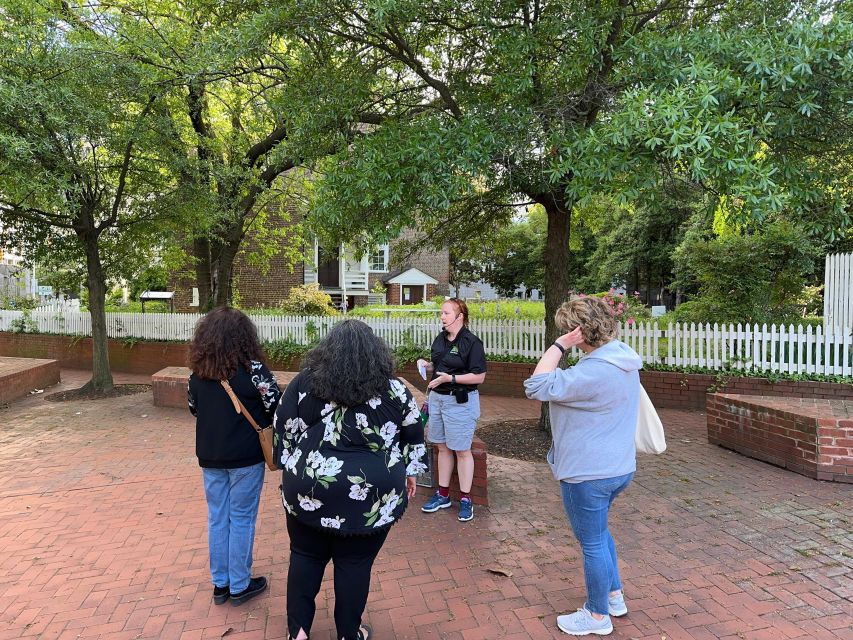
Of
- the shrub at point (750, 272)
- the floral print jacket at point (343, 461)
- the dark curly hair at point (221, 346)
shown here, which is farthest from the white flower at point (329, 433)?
the shrub at point (750, 272)

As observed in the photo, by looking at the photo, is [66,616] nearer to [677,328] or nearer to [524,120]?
[524,120]

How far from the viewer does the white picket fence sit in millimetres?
7902

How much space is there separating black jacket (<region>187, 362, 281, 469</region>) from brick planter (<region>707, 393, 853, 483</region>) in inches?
193

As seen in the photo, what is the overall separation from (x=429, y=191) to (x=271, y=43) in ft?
10.2

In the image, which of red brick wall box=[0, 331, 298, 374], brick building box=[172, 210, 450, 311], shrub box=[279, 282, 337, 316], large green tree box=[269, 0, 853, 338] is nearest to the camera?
large green tree box=[269, 0, 853, 338]

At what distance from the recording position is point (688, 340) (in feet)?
28.5

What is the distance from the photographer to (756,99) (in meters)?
3.89

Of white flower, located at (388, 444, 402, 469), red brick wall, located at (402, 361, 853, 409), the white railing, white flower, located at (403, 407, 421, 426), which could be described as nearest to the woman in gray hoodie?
white flower, located at (403, 407, 421, 426)

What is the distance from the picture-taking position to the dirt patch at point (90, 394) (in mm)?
9934

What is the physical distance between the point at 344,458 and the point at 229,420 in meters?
0.96

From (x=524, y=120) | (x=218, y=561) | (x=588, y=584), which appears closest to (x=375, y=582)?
(x=218, y=561)

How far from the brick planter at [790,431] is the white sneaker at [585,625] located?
3441mm

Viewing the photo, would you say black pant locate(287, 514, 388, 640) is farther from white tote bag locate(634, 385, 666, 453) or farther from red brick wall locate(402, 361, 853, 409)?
red brick wall locate(402, 361, 853, 409)

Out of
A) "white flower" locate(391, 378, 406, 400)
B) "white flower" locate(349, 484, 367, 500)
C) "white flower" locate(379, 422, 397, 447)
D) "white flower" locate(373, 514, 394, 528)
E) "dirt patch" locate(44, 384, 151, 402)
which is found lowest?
"dirt patch" locate(44, 384, 151, 402)
